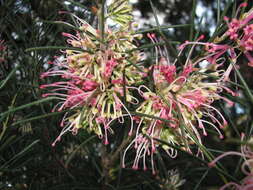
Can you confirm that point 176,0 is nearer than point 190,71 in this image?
No

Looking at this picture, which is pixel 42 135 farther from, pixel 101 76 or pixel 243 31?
pixel 243 31

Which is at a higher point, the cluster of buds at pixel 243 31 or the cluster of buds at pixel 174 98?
the cluster of buds at pixel 243 31

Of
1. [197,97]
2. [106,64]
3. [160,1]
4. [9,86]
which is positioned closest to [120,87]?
[106,64]

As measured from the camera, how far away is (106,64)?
73 cm

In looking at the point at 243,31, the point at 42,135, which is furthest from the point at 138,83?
the point at 42,135

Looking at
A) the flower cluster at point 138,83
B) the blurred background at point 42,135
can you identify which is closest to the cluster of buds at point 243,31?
the flower cluster at point 138,83

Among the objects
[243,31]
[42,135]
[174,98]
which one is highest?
[243,31]

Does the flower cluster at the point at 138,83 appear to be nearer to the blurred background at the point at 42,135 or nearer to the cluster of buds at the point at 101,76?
the cluster of buds at the point at 101,76

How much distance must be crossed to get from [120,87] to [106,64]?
0.06 m

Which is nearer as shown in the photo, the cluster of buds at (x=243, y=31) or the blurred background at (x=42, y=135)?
the cluster of buds at (x=243, y=31)

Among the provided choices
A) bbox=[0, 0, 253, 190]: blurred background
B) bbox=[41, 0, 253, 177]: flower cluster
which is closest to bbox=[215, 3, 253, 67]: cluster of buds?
bbox=[41, 0, 253, 177]: flower cluster

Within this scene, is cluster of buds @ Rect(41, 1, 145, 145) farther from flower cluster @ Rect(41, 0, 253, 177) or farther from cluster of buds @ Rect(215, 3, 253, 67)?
cluster of buds @ Rect(215, 3, 253, 67)

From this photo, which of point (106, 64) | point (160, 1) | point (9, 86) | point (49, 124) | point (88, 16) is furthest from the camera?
point (160, 1)

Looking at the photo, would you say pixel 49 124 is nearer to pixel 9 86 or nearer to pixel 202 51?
pixel 9 86
